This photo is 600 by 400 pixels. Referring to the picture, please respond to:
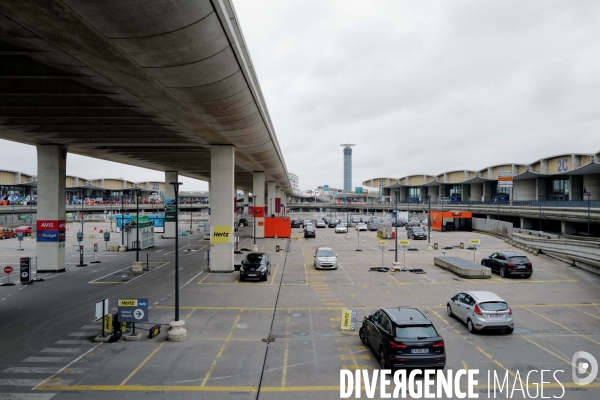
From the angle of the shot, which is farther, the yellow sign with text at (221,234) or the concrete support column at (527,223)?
the concrete support column at (527,223)

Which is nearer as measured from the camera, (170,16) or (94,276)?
(170,16)

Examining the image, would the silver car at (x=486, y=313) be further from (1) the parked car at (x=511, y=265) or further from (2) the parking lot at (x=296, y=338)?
(1) the parked car at (x=511, y=265)

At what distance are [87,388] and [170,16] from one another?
8.90 meters

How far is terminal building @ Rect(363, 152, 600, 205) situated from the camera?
54.0m

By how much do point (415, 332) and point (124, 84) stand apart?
12.9m

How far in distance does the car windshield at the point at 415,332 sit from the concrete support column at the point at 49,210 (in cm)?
2536

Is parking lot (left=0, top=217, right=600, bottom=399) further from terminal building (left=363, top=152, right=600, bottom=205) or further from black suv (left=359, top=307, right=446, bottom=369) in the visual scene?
terminal building (left=363, top=152, right=600, bottom=205)

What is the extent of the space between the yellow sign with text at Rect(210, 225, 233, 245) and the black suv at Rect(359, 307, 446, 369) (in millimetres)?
17268

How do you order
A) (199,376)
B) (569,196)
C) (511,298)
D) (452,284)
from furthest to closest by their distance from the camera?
(569,196) < (452,284) < (511,298) < (199,376)

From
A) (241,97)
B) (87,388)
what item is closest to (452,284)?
(241,97)

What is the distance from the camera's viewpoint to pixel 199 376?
10.0m

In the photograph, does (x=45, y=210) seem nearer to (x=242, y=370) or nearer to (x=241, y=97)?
(x=241, y=97)

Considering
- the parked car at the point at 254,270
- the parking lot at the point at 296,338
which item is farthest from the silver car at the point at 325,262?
the parked car at the point at 254,270

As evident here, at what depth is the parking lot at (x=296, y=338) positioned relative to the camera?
31.5 feet
